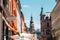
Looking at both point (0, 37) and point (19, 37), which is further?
point (19, 37)

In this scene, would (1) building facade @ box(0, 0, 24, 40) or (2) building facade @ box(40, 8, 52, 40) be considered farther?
(2) building facade @ box(40, 8, 52, 40)

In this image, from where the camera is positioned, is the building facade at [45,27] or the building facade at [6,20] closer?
the building facade at [6,20]

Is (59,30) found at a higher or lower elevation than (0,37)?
lower

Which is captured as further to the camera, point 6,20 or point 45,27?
point 45,27

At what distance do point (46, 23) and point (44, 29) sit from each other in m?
2.97

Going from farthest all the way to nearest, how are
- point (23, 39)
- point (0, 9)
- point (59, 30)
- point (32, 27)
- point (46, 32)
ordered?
1. point (32, 27)
2. point (46, 32)
3. point (59, 30)
4. point (23, 39)
5. point (0, 9)

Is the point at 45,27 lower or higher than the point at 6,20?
lower

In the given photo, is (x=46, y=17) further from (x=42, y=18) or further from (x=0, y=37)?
(x=0, y=37)

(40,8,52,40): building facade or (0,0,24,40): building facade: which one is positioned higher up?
(0,0,24,40): building facade

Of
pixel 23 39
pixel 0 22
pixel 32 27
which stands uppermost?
pixel 0 22

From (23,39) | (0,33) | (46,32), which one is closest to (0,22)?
(0,33)

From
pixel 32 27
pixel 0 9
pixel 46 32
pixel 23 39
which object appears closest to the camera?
pixel 0 9

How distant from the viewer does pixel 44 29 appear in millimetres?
116750

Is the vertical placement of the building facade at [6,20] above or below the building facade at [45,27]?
above
